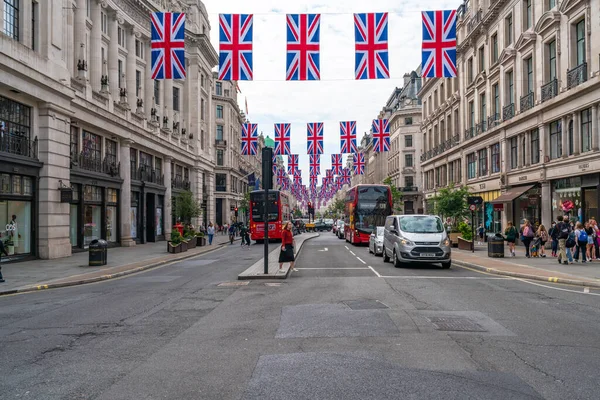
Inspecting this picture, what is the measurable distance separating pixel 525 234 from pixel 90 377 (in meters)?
21.4

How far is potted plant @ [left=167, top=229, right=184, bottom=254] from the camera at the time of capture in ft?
92.1

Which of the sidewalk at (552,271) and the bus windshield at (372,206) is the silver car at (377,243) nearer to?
the sidewalk at (552,271)

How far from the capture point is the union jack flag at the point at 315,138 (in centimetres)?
3762

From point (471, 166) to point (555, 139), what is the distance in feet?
49.7

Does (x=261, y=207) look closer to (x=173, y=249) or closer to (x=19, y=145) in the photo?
(x=173, y=249)

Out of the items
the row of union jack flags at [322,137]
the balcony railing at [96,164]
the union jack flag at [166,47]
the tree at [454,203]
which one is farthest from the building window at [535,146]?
the balcony railing at [96,164]

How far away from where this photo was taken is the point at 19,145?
21.9 m

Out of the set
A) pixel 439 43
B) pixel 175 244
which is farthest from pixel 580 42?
pixel 175 244

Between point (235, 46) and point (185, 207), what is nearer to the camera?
point (235, 46)

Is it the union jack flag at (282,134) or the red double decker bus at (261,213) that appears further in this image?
the red double decker bus at (261,213)

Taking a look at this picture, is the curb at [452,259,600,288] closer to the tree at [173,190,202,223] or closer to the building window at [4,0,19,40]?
the building window at [4,0,19,40]

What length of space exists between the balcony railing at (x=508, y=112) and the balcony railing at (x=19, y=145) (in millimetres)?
28546

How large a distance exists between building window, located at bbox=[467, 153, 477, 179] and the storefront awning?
742 cm

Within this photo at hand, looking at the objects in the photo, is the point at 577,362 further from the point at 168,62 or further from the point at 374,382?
the point at 168,62
